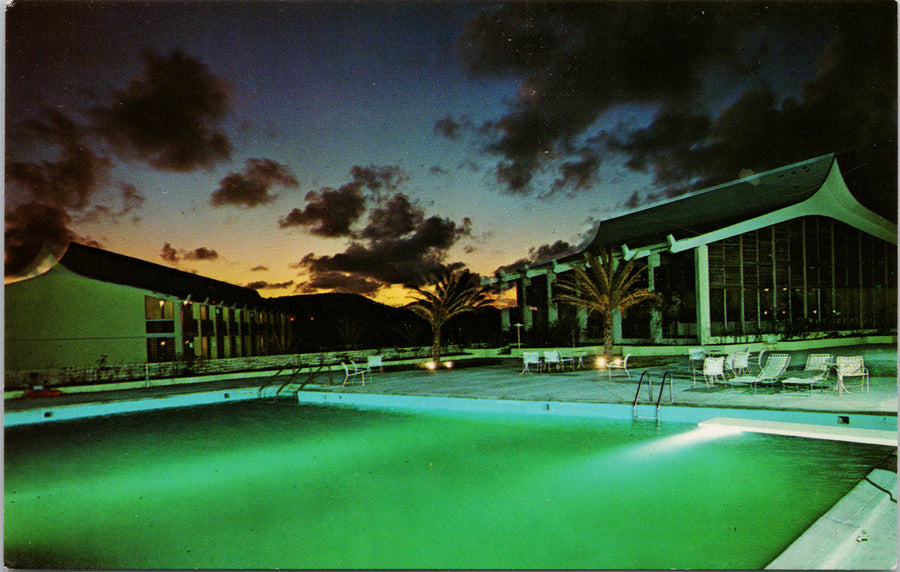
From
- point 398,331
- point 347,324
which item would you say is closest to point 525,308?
point 398,331

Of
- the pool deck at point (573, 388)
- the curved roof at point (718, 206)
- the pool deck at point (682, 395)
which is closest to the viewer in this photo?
the pool deck at point (682, 395)

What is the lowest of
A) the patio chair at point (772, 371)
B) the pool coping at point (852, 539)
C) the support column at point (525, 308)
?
the pool coping at point (852, 539)

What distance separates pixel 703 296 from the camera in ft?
67.7

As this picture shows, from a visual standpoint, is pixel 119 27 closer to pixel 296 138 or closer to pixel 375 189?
pixel 296 138

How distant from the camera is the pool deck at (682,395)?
4.18m

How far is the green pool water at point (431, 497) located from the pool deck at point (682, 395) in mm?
447

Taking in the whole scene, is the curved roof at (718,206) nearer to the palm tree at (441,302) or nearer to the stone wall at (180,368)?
the palm tree at (441,302)

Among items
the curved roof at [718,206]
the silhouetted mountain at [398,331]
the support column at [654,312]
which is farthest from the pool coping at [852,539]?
the silhouetted mountain at [398,331]

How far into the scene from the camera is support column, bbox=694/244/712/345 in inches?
810

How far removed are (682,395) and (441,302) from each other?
40.9 ft

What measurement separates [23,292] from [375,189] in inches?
515

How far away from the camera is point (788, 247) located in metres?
23.2

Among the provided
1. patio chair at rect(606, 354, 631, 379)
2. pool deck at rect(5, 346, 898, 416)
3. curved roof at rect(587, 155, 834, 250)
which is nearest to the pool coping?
pool deck at rect(5, 346, 898, 416)

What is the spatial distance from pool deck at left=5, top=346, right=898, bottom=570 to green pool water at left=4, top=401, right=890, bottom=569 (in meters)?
0.45
